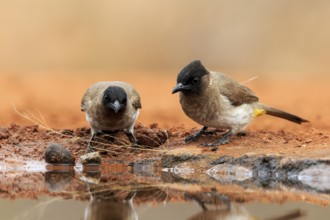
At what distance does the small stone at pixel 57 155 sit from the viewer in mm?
9242

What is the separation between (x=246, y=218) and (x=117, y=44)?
13561 millimetres

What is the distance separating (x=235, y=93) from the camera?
32.1 ft

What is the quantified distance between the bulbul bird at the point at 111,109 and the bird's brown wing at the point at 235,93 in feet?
3.55

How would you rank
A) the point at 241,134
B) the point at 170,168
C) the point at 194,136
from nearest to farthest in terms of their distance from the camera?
the point at 170,168
the point at 194,136
the point at 241,134

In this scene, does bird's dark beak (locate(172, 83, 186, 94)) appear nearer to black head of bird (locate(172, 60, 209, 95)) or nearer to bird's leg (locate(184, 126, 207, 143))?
black head of bird (locate(172, 60, 209, 95))

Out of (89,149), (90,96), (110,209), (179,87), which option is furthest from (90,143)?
A: (110,209)

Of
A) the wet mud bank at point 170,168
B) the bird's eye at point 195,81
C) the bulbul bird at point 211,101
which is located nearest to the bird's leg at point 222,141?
the bulbul bird at point 211,101

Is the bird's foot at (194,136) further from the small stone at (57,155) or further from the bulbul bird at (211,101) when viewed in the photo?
the small stone at (57,155)

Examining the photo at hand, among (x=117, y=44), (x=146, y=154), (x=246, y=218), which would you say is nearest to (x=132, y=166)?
(x=146, y=154)

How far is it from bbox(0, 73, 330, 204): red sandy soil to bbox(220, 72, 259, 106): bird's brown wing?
0.44m

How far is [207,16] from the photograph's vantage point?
20.2m

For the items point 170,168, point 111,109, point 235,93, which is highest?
point 235,93

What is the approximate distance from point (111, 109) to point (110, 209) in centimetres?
306

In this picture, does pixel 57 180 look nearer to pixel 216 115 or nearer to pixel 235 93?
pixel 216 115
